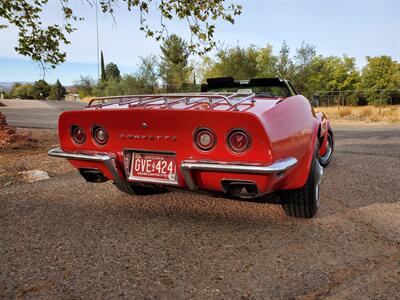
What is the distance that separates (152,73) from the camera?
115ft

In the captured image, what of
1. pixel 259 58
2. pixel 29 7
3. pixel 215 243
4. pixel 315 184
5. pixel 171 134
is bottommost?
pixel 215 243

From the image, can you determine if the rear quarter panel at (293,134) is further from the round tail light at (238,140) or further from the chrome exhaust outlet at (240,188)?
the chrome exhaust outlet at (240,188)

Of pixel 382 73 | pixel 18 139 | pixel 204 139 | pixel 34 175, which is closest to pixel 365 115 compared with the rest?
pixel 18 139

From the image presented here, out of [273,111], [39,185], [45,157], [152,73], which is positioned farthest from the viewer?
[152,73]

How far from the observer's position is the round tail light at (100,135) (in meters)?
2.79

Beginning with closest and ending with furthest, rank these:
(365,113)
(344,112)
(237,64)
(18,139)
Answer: (18,139) < (365,113) < (344,112) < (237,64)

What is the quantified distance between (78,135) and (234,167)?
4.69 ft

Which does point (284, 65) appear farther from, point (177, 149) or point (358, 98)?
point (177, 149)

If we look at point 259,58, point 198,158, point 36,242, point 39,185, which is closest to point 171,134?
point 198,158

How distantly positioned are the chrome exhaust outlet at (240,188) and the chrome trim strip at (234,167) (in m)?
0.12

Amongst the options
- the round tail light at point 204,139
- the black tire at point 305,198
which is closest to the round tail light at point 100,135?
the round tail light at point 204,139

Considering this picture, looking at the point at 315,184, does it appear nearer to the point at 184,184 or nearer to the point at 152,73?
the point at 184,184

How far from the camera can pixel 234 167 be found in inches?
89.6

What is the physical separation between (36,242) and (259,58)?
29.3 metres
